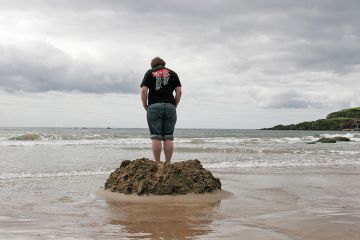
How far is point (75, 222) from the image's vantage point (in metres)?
4.11

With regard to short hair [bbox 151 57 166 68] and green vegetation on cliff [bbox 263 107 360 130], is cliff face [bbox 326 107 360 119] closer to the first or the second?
green vegetation on cliff [bbox 263 107 360 130]

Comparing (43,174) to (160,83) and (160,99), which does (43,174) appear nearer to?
(160,99)

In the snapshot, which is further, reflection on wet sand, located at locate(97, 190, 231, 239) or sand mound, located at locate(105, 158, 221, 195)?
sand mound, located at locate(105, 158, 221, 195)

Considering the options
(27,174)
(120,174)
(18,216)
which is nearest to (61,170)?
(27,174)

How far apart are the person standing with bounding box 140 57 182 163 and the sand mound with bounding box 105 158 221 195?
1.44 ft

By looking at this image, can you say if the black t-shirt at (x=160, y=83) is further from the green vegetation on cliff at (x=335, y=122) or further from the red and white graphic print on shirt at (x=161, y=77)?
the green vegetation on cliff at (x=335, y=122)

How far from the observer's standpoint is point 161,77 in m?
6.30

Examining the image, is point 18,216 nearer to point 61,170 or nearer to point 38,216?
point 38,216

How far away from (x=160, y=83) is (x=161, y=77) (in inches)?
3.8

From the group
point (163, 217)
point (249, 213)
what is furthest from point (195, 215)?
point (249, 213)

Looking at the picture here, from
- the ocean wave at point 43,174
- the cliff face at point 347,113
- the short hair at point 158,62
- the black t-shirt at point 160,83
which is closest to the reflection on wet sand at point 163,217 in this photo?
the black t-shirt at point 160,83

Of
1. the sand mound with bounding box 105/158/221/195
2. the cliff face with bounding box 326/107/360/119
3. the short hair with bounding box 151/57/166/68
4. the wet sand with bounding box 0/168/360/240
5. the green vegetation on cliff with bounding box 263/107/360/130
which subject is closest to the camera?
the wet sand with bounding box 0/168/360/240

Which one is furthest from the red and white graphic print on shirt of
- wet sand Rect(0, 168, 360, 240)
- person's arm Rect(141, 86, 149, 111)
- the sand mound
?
wet sand Rect(0, 168, 360, 240)

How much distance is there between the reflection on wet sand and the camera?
11.8ft
